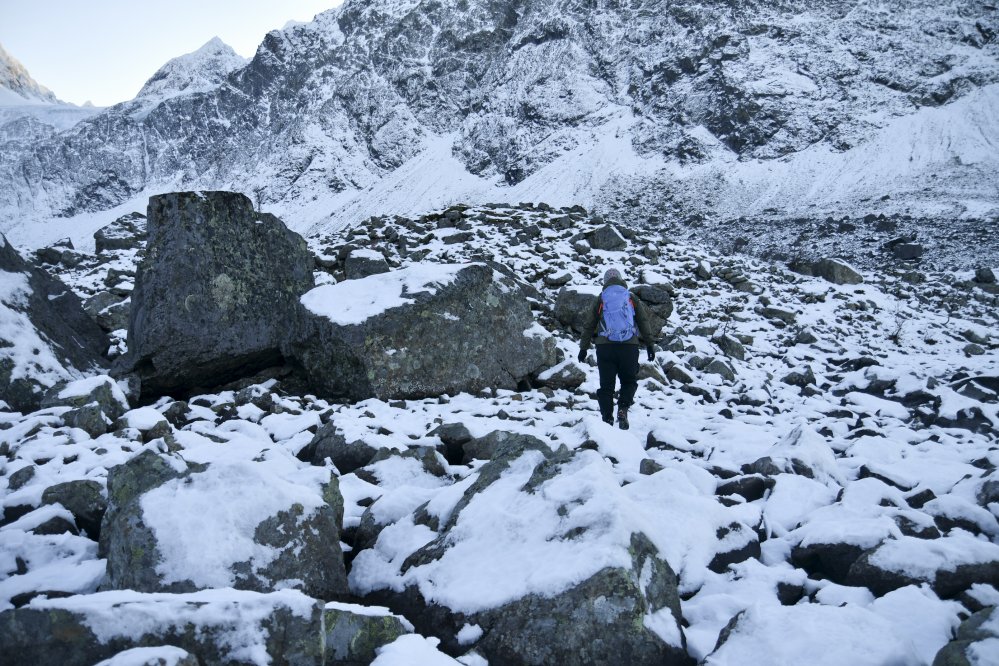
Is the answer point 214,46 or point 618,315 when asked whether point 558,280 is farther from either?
point 214,46

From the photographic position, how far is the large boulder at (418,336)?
23.3 ft

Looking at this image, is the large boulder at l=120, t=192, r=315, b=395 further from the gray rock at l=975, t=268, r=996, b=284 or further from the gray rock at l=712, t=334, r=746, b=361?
the gray rock at l=975, t=268, r=996, b=284

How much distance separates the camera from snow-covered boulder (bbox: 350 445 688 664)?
7.82 feet

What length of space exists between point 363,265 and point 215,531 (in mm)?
9192

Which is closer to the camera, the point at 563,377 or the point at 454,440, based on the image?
the point at 454,440

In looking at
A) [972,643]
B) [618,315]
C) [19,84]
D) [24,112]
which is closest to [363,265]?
[618,315]

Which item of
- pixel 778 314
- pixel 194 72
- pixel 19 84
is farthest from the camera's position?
pixel 19 84

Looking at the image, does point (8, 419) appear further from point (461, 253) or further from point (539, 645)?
point (461, 253)

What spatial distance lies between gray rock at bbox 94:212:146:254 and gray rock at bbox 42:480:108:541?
15.0 meters

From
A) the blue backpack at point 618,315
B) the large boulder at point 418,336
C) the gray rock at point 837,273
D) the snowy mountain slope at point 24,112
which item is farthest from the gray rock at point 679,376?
the snowy mountain slope at point 24,112

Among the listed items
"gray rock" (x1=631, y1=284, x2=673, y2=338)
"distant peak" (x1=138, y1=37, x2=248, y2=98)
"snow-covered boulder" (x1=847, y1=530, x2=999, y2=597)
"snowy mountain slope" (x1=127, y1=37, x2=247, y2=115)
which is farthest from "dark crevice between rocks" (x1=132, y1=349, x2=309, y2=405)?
"distant peak" (x1=138, y1=37, x2=248, y2=98)

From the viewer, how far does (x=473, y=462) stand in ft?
16.2

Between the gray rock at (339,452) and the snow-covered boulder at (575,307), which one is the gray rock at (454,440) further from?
the snow-covered boulder at (575,307)

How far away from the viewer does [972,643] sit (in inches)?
78.3
